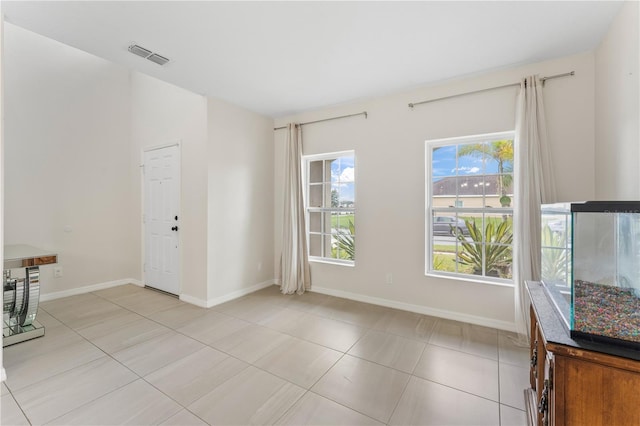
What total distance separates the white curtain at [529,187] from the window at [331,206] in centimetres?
183

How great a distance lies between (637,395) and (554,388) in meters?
0.21

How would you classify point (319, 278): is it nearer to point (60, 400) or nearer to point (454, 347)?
point (454, 347)

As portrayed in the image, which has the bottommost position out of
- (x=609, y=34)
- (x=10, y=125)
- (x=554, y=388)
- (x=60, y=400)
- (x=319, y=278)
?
(x=60, y=400)

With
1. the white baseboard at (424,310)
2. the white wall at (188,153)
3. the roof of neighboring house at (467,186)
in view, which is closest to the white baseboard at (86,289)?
the white wall at (188,153)

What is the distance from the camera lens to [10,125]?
3439 mm

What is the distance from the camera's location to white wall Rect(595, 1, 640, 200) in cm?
166

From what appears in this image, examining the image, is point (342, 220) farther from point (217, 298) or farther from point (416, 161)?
point (217, 298)

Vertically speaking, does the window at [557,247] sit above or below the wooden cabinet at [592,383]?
above

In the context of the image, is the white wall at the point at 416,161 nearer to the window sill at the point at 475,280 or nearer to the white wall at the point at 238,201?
the window sill at the point at 475,280

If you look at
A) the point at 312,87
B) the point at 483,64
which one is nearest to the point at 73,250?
the point at 312,87

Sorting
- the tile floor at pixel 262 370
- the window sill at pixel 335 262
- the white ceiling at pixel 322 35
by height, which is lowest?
the tile floor at pixel 262 370

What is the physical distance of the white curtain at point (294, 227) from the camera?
13.0 feet

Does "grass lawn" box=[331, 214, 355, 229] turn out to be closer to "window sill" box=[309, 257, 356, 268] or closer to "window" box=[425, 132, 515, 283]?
"window sill" box=[309, 257, 356, 268]

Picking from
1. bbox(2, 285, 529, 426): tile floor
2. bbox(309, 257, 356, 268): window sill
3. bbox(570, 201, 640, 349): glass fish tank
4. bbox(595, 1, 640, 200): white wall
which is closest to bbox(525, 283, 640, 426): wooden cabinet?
bbox(570, 201, 640, 349): glass fish tank
